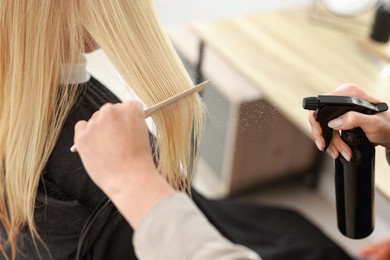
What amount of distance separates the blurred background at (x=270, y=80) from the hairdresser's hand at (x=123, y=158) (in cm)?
17

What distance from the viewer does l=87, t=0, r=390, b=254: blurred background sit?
965 millimetres

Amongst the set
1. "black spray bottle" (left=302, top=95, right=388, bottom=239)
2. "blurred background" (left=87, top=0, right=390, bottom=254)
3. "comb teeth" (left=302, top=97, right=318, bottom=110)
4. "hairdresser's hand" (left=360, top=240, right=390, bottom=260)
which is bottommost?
"hairdresser's hand" (left=360, top=240, right=390, bottom=260)

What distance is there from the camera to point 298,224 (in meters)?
1.85

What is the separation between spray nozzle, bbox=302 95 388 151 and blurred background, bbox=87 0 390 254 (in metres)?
0.15

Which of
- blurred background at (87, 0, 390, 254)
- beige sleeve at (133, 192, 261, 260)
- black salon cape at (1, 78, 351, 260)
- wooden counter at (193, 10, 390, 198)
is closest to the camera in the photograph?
beige sleeve at (133, 192, 261, 260)

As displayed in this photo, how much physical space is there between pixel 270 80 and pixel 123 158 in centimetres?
84

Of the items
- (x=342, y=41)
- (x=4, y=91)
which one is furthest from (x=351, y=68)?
(x=4, y=91)

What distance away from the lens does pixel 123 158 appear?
570 mm

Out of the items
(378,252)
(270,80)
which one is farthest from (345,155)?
(378,252)

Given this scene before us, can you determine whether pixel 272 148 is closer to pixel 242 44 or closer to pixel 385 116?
pixel 242 44

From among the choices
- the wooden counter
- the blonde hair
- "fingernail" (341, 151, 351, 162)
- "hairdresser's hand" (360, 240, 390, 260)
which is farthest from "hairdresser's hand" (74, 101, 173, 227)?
"hairdresser's hand" (360, 240, 390, 260)

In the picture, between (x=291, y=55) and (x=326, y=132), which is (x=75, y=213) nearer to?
(x=326, y=132)

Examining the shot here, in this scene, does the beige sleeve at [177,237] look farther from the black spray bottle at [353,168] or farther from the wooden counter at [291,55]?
the wooden counter at [291,55]

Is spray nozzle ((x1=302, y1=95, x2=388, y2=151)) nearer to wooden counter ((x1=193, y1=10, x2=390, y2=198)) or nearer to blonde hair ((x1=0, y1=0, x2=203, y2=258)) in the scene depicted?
blonde hair ((x1=0, y1=0, x2=203, y2=258))
